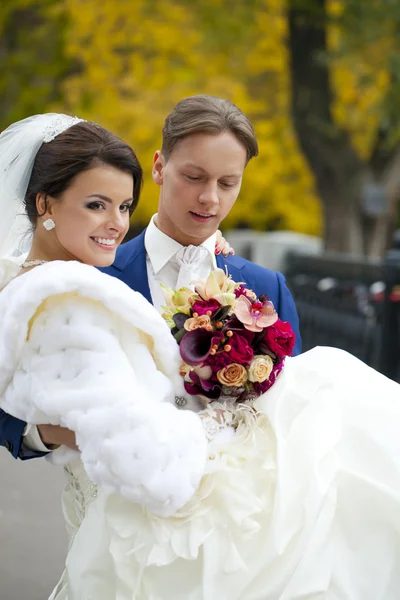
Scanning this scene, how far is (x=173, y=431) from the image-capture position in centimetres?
257

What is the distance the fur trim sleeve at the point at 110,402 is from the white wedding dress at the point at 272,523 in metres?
0.06

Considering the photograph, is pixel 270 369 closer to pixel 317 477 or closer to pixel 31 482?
pixel 317 477

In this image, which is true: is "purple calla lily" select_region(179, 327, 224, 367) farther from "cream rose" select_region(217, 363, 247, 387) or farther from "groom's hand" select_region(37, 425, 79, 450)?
"groom's hand" select_region(37, 425, 79, 450)

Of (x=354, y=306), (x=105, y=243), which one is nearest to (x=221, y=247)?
(x=105, y=243)

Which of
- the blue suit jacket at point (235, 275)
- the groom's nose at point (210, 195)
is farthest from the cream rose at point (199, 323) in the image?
the blue suit jacket at point (235, 275)

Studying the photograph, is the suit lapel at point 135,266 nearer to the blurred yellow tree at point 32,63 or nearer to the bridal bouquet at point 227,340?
the bridal bouquet at point 227,340

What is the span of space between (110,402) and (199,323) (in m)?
0.48

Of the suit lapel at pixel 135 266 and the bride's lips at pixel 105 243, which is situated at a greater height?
the bride's lips at pixel 105 243

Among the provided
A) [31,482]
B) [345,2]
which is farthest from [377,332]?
[345,2]

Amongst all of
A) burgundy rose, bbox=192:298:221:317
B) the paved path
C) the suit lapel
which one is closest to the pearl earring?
burgundy rose, bbox=192:298:221:317

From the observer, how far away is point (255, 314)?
292 cm

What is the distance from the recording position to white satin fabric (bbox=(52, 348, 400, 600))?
104 inches

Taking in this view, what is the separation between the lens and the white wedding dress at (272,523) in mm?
2645

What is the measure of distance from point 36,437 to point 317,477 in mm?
892
